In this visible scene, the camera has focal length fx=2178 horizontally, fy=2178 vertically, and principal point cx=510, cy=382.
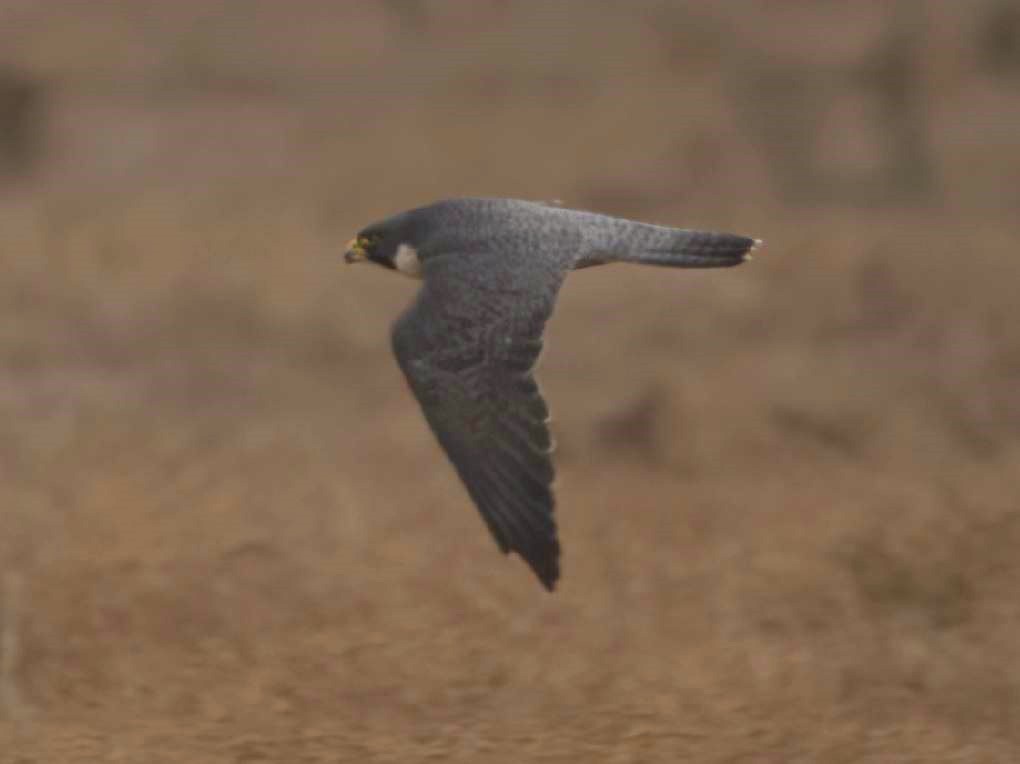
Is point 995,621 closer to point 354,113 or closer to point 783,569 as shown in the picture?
point 783,569

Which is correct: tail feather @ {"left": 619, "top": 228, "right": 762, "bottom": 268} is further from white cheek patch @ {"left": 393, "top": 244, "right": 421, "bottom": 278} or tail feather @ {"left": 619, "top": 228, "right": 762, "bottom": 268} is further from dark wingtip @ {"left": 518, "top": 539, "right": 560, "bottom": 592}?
dark wingtip @ {"left": 518, "top": 539, "right": 560, "bottom": 592}

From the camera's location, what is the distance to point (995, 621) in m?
7.27

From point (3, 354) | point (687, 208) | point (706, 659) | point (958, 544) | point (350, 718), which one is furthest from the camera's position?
point (687, 208)

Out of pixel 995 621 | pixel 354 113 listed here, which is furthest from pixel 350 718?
pixel 354 113

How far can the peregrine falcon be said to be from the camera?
17.3 ft

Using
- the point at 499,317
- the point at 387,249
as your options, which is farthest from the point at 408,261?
the point at 499,317

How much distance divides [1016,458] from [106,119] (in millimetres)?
10012

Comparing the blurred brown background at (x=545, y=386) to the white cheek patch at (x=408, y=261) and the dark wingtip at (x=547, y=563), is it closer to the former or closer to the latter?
the dark wingtip at (x=547, y=563)

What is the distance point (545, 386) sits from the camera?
40.2 ft

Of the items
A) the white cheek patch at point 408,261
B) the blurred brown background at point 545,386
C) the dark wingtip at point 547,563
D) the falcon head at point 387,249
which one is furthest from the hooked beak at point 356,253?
the dark wingtip at point 547,563

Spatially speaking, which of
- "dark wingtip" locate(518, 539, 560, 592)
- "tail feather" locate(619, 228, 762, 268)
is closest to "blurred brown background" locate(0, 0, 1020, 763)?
"dark wingtip" locate(518, 539, 560, 592)

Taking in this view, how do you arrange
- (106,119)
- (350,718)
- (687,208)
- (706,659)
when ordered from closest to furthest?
(350,718)
(706,659)
(687,208)
(106,119)

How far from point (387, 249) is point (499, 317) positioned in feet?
2.58

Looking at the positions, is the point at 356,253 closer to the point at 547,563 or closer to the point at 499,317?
the point at 499,317
